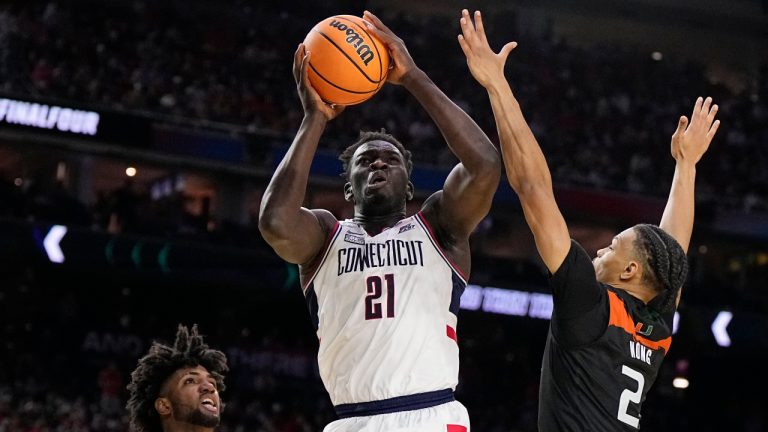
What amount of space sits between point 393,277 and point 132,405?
6.26ft

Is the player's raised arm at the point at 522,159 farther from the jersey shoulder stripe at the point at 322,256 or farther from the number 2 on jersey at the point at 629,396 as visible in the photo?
the jersey shoulder stripe at the point at 322,256

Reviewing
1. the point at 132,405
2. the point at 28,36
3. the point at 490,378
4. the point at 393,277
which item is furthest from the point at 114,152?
the point at 393,277

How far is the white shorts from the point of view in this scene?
4.67 metres

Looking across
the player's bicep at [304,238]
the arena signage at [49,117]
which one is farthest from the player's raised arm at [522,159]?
the arena signage at [49,117]

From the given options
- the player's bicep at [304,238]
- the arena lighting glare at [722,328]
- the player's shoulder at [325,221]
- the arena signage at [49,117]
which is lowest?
the player's bicep at [304,238]

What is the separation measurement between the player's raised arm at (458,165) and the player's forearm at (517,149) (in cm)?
38

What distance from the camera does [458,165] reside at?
496cm

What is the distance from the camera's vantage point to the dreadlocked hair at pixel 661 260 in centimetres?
441

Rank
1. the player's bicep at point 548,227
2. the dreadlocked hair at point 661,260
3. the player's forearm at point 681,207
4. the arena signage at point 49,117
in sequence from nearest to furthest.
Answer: the player's bicep at point 548,227
the dreadlocked hair at point 661,260
the player's forearm at point 681,207
the arena signage at point 49,117

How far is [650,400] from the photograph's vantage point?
22953 millimetres

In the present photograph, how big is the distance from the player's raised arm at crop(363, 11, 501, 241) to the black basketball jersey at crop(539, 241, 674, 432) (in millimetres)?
673

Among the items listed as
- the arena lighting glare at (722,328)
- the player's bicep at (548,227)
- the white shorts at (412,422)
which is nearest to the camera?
the player's bicep at (548,227)

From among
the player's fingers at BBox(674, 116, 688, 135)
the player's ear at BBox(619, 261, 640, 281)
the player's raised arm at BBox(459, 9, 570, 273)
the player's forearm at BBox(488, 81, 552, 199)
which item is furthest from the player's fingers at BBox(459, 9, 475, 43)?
the player's fingers at BBox(674, 116, 688, 135)

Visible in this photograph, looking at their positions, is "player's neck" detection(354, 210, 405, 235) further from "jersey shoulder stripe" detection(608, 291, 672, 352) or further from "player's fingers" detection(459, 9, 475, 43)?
"jersey shoulder stripe" detection(608, 291, 672, 352)
